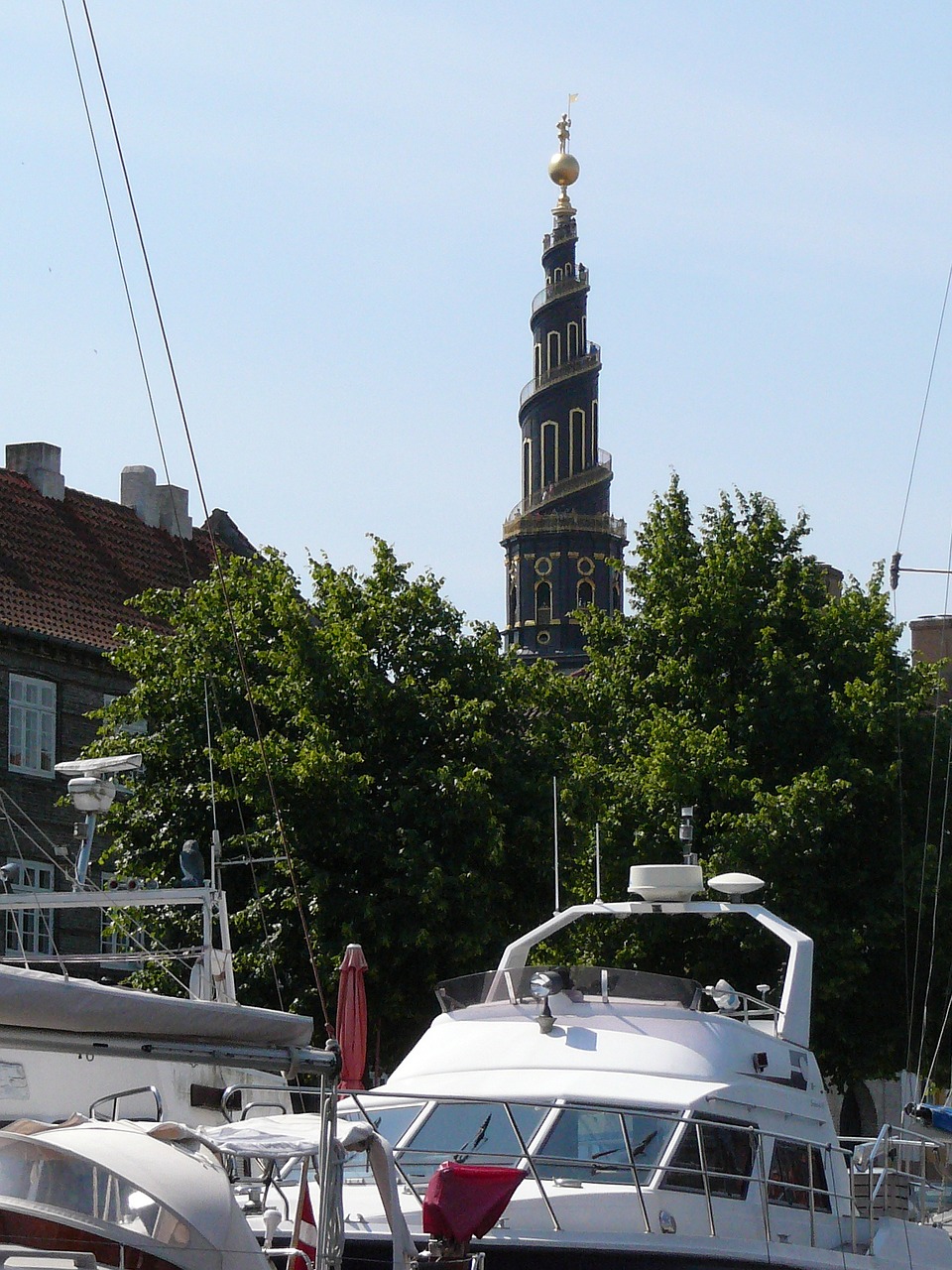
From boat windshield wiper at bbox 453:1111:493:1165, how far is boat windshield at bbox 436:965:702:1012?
5.63 feet

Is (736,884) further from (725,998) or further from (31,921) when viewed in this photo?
(31,921)

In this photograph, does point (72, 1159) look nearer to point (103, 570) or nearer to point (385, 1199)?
point (385, 1199)

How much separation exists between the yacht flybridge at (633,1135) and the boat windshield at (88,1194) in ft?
8.36

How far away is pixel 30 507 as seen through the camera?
43.6 meters

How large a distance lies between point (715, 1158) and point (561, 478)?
97964 millimetres

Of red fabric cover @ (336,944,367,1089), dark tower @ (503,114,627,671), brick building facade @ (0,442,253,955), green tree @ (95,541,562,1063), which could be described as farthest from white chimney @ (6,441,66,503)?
dark tower @ (503,114,627,671)

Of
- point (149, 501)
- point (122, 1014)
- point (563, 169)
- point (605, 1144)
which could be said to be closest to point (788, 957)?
point (605, 1144)

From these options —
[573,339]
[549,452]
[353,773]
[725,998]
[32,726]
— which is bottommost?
[725,998]

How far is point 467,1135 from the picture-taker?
41.2 ft

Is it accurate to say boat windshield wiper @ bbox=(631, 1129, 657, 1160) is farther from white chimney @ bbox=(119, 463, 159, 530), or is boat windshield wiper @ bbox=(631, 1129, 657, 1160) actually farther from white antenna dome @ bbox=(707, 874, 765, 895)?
white chimney @ bbox=(119, 463, 159, 530)

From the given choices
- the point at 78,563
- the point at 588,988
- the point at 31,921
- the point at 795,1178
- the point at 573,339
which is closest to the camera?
the point at 795,1178

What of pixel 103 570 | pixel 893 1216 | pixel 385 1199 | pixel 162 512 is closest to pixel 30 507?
pixel 103 570

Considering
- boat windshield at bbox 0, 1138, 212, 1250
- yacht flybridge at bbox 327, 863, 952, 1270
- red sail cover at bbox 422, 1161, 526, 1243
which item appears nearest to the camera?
boat windshield at bbox 0, 1138, 212, 1250

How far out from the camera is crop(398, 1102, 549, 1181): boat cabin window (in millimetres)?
12297
